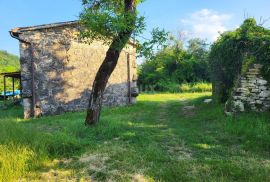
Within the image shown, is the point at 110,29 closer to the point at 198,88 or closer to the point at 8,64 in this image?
the point at 198,88

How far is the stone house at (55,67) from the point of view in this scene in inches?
511

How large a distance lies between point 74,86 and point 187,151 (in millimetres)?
9027

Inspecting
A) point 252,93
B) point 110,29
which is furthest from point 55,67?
point 252,93

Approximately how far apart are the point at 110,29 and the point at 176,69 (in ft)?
89.2

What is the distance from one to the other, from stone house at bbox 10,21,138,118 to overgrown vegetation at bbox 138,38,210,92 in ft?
52.3

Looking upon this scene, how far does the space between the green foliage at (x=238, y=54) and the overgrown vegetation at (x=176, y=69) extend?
1707 centimetres

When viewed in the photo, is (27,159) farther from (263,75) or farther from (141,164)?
(263,75)

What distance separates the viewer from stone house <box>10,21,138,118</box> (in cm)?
1297

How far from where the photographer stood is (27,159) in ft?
16.7

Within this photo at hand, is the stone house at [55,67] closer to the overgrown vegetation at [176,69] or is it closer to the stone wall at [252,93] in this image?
the stone wall at [252,93]

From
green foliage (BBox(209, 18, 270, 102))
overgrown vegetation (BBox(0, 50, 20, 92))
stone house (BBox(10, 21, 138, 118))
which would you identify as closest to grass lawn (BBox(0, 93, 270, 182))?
green foliage (BBox(209, 18, 270, 102))

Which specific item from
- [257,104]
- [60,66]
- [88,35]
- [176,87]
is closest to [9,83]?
[176,87]

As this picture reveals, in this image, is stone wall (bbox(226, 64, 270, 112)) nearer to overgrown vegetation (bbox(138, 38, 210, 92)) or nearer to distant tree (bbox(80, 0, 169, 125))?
distant tree (bbox(80, 0, 169, 125))

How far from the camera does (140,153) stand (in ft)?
18.6
